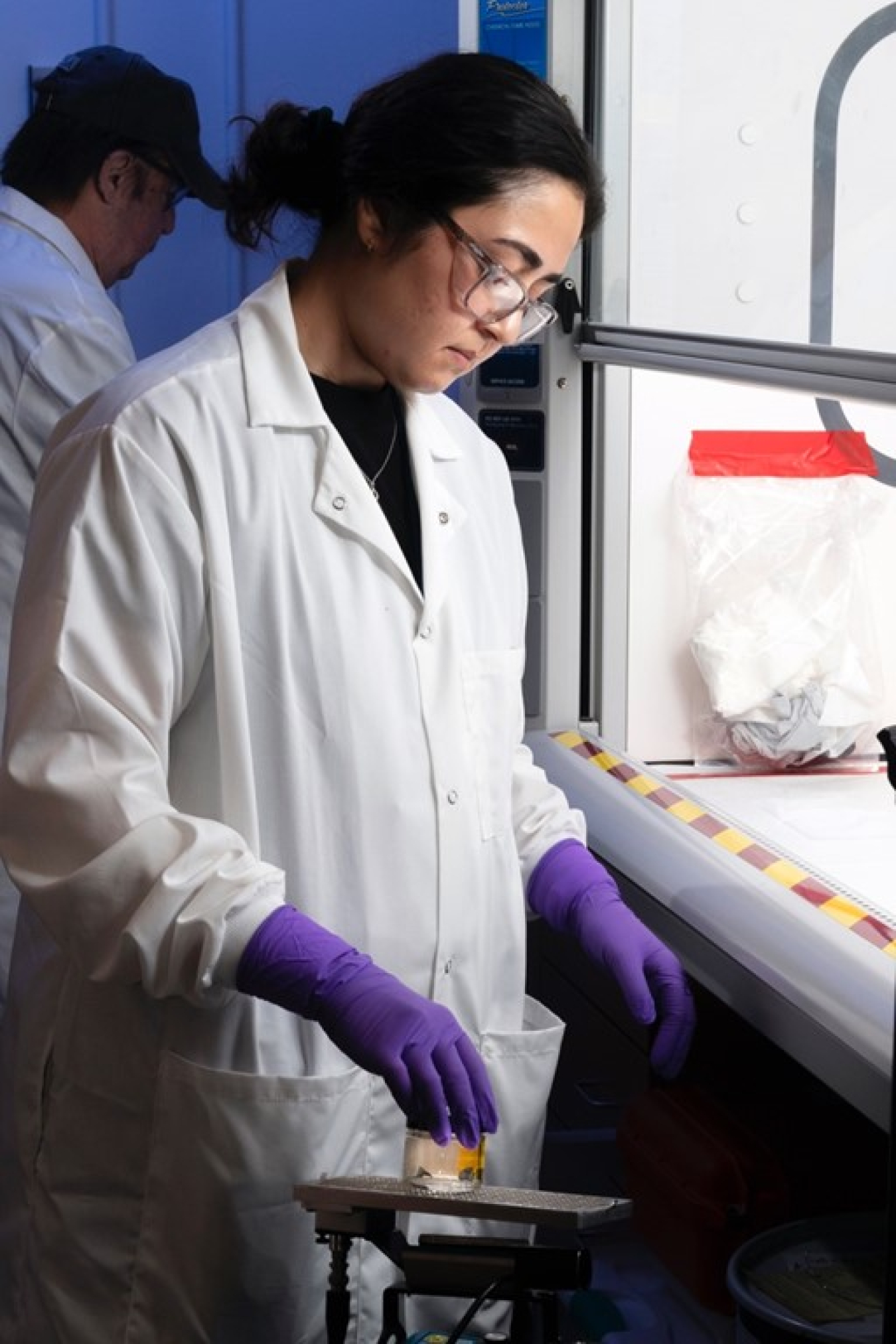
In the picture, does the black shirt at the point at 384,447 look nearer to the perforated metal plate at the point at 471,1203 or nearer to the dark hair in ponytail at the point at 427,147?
the dark hair in ponytail at the point at 427,147

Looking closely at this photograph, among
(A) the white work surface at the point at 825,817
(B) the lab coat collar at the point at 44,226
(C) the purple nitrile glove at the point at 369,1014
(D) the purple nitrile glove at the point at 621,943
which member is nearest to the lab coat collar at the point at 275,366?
(C) the purple nitrile glove at the point at 369,1014

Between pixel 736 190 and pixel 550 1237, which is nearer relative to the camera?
pixel 550 1237

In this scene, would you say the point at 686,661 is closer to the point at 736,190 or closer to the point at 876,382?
the point at 736,190

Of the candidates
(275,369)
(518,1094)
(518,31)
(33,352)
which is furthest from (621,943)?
(518,31)

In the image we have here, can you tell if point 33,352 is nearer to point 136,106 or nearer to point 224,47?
point 136,106

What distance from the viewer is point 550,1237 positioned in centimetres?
174

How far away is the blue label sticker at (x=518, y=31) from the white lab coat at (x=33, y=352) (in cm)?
67

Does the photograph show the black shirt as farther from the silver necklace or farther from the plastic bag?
the plastic bag

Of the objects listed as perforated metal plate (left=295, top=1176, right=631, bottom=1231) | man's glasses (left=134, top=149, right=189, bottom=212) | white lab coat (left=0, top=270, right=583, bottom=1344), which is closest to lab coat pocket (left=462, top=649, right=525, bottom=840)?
white lab coat (left=0, top=270, right=583, bottom=1344)

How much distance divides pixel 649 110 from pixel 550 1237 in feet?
4.82

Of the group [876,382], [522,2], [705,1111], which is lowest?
[705,1111]

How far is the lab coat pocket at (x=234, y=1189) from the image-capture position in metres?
1.45

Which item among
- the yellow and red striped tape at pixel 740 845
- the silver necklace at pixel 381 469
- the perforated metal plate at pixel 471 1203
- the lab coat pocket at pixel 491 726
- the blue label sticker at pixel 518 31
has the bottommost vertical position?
the perforated metal plate at pixel 471 1203

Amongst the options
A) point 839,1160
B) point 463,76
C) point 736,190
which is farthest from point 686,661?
point 463,76
